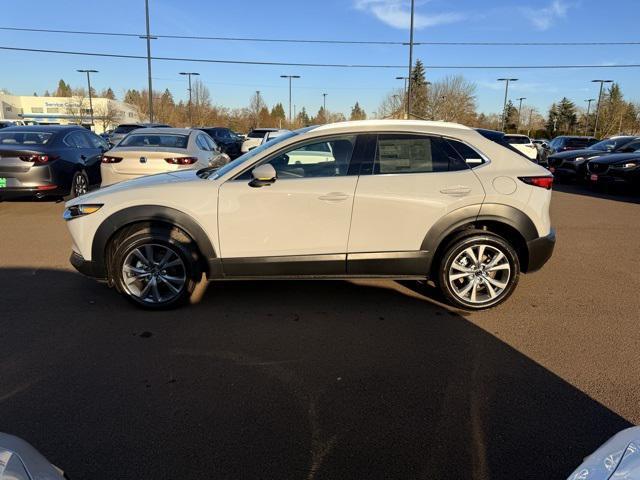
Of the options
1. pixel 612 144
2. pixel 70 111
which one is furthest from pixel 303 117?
pixel 612 144

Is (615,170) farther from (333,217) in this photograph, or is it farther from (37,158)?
(37,158)

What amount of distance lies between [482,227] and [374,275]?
1.12 metres

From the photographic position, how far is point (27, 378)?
10.5 feet

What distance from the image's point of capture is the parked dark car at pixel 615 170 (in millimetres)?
12305

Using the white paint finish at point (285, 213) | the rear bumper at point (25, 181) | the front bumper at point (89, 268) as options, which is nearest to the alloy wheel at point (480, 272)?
the white paint finish at point (285, 213)

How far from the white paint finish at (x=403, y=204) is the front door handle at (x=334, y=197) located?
11 centimetres

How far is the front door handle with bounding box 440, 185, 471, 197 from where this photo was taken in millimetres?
4258

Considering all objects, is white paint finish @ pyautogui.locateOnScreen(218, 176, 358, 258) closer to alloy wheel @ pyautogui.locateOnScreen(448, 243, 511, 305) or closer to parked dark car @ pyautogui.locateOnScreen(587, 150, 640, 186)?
alloy wheel @ pyautogui.locateOnScreen(448, 243, 511, 305)

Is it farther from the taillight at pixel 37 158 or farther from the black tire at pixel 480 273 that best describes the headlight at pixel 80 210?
the taillight at pixel 37 158

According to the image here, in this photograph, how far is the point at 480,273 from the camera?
4.43 metres

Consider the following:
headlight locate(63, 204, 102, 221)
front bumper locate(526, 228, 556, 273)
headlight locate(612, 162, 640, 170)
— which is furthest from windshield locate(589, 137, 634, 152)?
headlight locate(63, 204, 102, 221)

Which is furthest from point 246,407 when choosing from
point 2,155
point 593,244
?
point 2,155

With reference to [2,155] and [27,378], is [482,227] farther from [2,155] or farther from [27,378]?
[2,155]

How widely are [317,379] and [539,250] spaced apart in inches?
100
